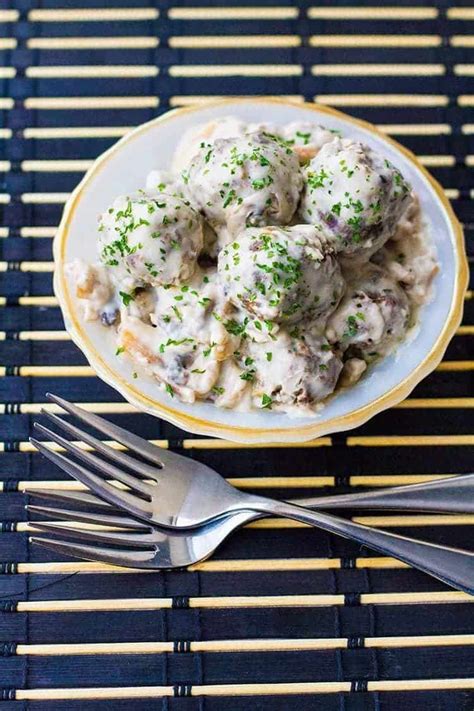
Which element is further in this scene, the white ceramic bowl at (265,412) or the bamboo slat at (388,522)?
the bamboo slat at (388,522)

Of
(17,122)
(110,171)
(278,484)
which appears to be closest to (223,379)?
(278,484)

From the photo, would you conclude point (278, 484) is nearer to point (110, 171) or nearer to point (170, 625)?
point (170, 625)

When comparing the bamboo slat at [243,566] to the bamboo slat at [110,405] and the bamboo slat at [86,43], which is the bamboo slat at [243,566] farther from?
the bamboo slat at [86,43]

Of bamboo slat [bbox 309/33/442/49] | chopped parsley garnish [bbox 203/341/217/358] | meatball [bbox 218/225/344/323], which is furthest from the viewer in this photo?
bamboo slat [bbox 309/33/442/49]

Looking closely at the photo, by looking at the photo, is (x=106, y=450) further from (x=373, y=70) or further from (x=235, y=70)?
(x=373, y=70)

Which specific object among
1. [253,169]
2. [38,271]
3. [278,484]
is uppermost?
[253,169]

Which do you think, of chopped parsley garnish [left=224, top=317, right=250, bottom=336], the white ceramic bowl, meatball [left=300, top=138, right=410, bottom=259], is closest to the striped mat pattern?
the white ceramic bowl

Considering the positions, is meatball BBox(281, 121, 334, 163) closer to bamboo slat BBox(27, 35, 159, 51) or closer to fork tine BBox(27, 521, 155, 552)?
bamboo slat BBox(27, 35, 159, 51)

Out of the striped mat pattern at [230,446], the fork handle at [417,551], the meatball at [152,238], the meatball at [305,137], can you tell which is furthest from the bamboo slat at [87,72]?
the fork handle at [417,551]
